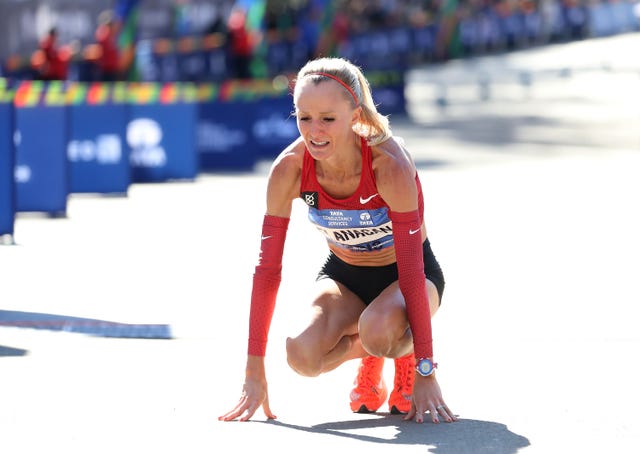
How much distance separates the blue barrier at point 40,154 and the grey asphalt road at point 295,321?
311mm

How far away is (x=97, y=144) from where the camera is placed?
1616 centimetres

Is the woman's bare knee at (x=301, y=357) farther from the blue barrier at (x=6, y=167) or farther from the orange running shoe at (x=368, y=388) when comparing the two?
the blue barrier at (x=6, y=167)

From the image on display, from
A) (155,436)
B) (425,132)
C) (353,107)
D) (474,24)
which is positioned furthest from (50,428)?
(474,24)

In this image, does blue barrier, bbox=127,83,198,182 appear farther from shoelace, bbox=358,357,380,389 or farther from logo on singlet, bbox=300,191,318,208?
logo on singlet, bbox=300,191,318,208

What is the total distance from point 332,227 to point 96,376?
1.58 m

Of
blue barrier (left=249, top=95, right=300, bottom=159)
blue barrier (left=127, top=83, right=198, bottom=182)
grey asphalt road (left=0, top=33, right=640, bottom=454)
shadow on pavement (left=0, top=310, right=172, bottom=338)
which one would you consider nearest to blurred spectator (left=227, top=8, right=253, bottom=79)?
blue barrier (left=249, top=95, right=300, bottom=159)

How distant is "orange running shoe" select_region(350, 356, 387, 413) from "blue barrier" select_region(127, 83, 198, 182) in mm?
11373

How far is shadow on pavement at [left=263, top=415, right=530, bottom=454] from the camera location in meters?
5.53

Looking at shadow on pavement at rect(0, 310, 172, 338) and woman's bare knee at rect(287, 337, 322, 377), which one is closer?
woman's bare knee at rect(287, 337, 322, 377)

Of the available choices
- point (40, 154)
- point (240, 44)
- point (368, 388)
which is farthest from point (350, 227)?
point (240, 44)

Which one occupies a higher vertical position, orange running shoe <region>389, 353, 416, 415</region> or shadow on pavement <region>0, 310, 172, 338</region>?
orange running shoe <region>389, 353, 416, 415</region>

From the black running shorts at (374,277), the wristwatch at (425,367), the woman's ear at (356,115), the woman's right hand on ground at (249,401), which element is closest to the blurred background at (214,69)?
the black running shorts at (374,277)

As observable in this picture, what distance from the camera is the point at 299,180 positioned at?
6.03 metres

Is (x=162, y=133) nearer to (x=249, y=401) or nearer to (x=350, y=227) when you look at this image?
(x=350, y=227)
